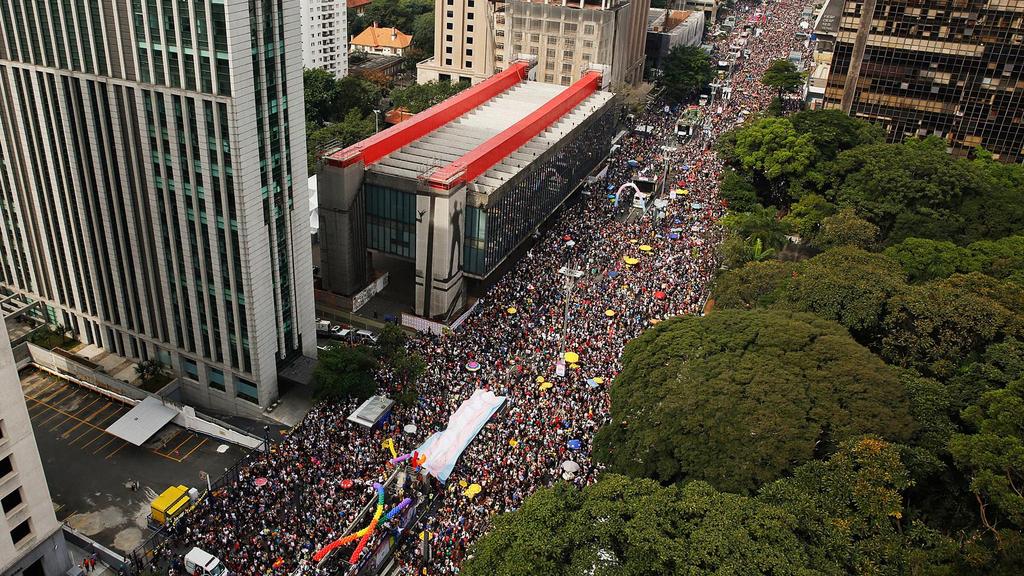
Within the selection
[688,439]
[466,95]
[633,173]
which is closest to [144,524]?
[688,439]

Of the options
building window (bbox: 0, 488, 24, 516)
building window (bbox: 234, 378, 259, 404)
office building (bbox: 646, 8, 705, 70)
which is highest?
office building (bbox: 646, 8, 705, 70)

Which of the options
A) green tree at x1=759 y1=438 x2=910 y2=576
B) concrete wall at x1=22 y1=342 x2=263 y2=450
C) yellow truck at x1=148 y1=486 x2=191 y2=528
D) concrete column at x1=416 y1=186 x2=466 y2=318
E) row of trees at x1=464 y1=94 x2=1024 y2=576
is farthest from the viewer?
concrete column at x1=416 y1=186 x2=466 y2=318

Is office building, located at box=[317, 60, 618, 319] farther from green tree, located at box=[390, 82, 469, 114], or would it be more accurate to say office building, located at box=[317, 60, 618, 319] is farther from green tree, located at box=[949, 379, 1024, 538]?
green tree, located at box=[949, 379, 1024, 538]

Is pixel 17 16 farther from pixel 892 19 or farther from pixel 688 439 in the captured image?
pixel 892 19

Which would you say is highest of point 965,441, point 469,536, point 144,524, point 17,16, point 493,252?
point 17,16

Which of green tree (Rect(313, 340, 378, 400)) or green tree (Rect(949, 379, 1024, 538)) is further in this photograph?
green tree (Rect(313, 340, 378, 400))

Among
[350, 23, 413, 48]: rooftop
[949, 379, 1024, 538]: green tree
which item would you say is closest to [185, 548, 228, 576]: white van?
[949, 379, 1024, 538]: green tree

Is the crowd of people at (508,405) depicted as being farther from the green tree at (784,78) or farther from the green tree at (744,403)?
the green tree at (784,78)
